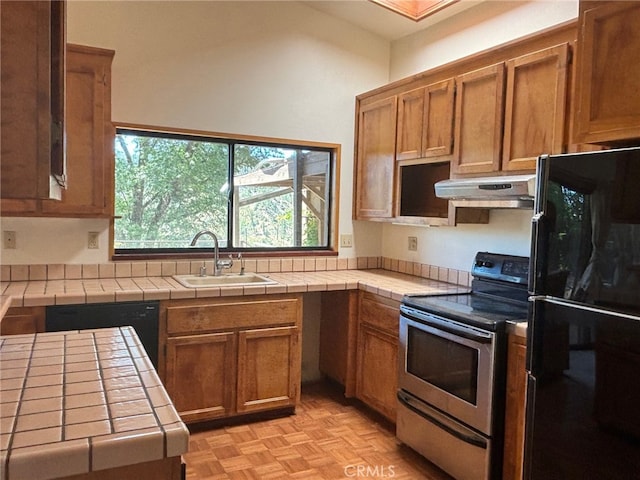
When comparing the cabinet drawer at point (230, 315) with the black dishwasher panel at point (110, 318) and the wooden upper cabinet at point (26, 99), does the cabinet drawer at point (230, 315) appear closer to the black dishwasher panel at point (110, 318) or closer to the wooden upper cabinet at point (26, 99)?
the black dishwasher panel at point (110, 318)

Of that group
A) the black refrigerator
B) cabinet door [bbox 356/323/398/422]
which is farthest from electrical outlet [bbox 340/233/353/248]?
the black refrigerator

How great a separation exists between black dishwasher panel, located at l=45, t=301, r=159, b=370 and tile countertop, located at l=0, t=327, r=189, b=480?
3.71 feet

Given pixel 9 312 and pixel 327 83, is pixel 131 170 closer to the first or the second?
pixel 9 312

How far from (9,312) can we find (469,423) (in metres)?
2.31

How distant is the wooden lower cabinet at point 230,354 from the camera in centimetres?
286

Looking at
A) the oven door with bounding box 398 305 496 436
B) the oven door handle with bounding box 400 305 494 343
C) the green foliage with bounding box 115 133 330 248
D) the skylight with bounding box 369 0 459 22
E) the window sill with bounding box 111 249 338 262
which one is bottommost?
the oven door with bounding box 398 305 496 436

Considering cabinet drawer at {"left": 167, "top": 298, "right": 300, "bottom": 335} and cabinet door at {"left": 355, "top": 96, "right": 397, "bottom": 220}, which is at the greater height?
cabinet door at {"left": 355, "top": 96, "right": 397, "bottom": 220}

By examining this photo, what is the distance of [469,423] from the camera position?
92.0 inches

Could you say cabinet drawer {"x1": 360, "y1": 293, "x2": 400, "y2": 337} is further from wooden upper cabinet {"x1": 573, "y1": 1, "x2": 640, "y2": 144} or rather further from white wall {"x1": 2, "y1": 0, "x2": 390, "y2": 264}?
wooden upper cabinet {"x1": 573, "y1": 1, "x2": 640, "y2": 144}

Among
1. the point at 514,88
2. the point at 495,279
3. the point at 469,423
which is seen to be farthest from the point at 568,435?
the point at 514,88

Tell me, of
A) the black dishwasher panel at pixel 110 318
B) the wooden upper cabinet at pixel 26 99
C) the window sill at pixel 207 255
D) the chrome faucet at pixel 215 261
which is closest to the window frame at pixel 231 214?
the window sill at pixel 207 255

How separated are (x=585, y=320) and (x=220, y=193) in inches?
99.1

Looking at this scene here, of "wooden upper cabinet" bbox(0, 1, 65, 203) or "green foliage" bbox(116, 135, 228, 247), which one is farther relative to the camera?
"green foliage" bbox(116, 135, 228, 247)

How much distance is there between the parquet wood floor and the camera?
256 centimetres
